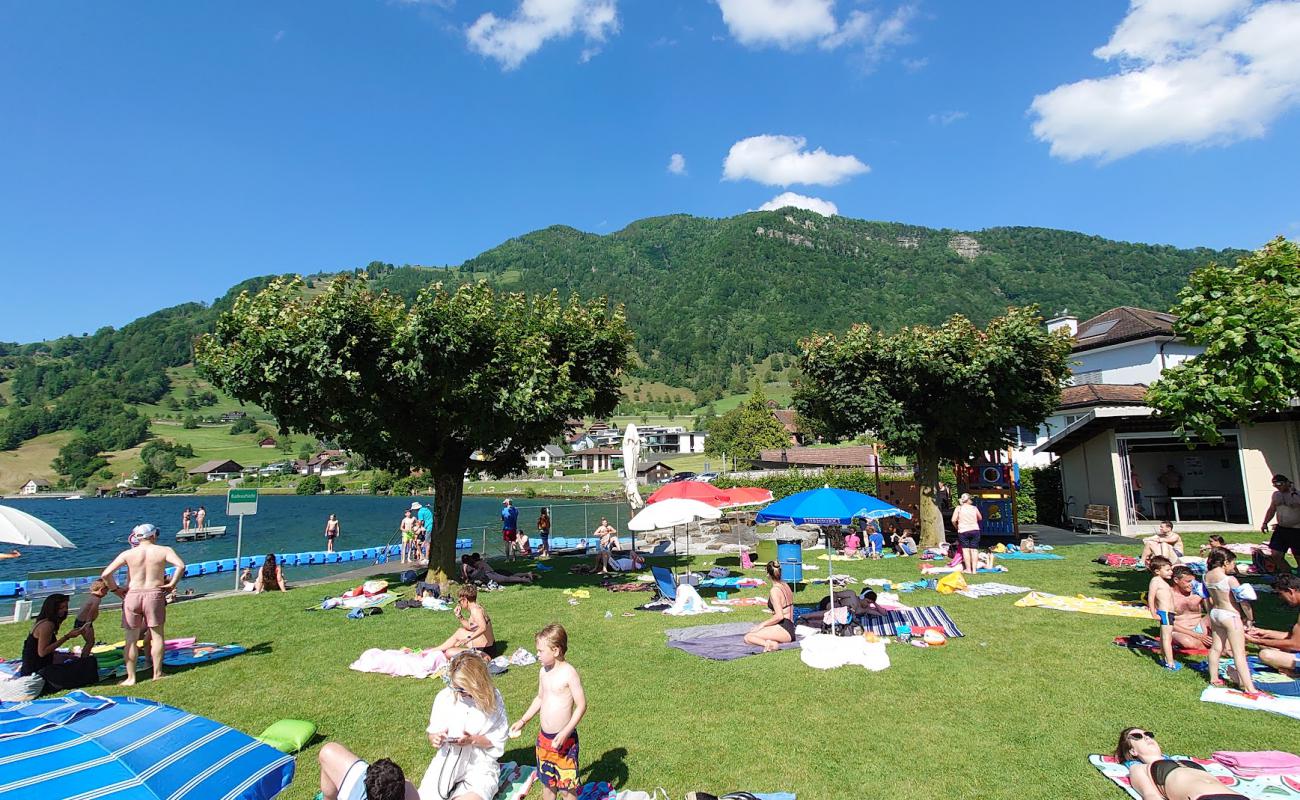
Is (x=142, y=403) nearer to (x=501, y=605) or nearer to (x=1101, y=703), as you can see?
(x=501, y=605)

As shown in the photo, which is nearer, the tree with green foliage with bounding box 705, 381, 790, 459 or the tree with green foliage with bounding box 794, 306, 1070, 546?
the tree with green foliage with bounding box 794, 306, 1070, 546

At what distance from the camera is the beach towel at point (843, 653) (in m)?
8.76

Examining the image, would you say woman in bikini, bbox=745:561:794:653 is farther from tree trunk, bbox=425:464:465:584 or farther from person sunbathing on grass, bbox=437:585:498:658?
tree trunk, bbox=425:464:465:584

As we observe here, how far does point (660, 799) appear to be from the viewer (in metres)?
5.28

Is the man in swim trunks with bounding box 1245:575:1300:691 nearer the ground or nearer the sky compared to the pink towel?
nearer the sky

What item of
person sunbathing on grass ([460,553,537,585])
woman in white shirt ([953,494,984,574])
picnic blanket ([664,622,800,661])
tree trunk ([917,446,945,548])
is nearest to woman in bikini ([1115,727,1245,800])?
picnic blanket ([664,622,800,661])

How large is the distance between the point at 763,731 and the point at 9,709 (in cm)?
584

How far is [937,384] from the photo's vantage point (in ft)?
67.3

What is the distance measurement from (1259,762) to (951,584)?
861 cm

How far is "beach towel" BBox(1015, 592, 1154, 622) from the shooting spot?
1148 centimetres

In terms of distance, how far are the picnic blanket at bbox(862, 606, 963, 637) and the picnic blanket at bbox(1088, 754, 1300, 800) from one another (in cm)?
456

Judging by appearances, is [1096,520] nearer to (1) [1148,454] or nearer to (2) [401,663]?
(1) [1148,454]

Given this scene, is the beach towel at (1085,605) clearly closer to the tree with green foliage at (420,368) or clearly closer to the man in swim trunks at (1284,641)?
the man in swim trunks at (1284,641)

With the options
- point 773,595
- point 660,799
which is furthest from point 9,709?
point 773,595
